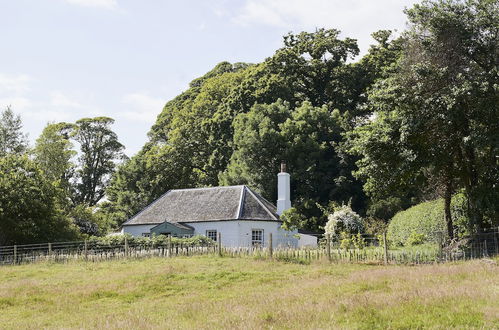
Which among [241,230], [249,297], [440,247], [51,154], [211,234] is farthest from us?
[51,154]

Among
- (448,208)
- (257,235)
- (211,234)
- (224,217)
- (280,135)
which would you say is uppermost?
(280,135)

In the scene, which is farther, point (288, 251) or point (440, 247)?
Answer: point (288, 251)

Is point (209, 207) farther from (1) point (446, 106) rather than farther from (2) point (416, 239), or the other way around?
(1) point (446, 106)

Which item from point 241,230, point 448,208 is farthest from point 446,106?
point 241,230

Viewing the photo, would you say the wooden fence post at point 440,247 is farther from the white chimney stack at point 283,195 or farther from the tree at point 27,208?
the tree at point 27,208

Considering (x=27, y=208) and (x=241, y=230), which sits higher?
(x=27, y=208)

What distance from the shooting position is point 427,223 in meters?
32.4

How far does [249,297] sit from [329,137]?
39.5m

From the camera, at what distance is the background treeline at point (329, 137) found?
26062 mm

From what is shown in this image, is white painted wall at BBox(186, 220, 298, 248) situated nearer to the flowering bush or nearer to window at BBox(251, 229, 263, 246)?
window at BBox(251, 229, 263, 246)

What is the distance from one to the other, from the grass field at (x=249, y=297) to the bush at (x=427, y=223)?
7819 mm

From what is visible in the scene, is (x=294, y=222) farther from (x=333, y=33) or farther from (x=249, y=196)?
(x=333, y=33)

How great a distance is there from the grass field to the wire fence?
4.96 ft

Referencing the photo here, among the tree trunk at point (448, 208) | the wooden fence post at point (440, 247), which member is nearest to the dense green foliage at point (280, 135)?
the tree trunk at point (448, 208)
